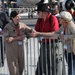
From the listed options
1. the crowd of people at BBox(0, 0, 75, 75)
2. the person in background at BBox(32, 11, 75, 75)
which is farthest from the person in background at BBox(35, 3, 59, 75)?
the person in background at BBox(32, 11, 75, 75)

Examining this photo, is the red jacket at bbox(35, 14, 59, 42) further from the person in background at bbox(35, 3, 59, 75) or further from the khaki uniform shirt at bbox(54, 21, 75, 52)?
the khaki uniform shirt at bbox(54, 21, 75, 52)

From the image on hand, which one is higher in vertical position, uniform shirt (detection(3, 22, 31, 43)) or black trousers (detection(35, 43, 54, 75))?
uniform shirt (detection(3, 22, 31, 43))

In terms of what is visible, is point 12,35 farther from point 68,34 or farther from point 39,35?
point 68,34

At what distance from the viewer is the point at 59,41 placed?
786cm

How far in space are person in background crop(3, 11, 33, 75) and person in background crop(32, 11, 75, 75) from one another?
472mm

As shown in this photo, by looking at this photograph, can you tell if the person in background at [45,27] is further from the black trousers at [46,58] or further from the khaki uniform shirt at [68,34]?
the khaki uniform shirt at [68,34]

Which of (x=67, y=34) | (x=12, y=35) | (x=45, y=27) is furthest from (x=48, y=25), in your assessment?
(x=12, y=35)

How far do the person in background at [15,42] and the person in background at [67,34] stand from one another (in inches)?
18.6

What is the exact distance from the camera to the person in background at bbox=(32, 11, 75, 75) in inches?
286

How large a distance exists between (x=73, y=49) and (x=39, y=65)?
1190mm

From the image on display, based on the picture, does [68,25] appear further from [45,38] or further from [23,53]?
[23,53]

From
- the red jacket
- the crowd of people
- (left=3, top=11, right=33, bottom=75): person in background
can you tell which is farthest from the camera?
(left=3, top=11, right=33, bottom=75): person in background

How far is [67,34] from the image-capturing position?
7.32 m

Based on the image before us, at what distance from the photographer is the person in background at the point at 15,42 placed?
315 inches
